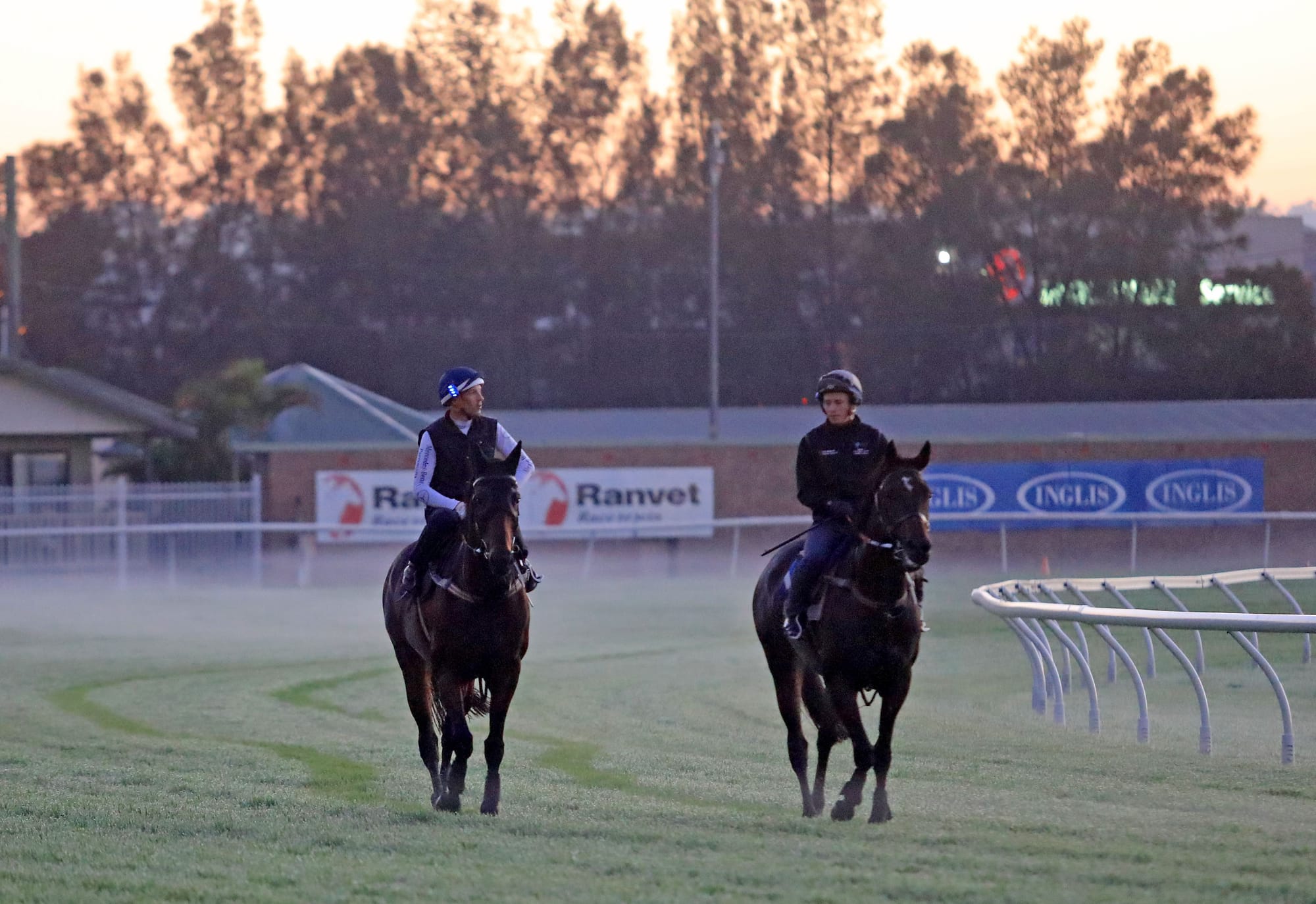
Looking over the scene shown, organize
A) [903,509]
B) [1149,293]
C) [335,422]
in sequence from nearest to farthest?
[903,509], [335,422], [1149,293]

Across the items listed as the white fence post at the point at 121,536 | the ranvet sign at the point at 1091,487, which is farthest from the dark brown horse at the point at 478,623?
the ranvet sign at the point at 1091,487

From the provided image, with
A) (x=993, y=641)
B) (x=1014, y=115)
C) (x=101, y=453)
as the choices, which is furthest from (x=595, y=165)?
(x=993, y=641)

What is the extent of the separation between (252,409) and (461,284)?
15.2 meters

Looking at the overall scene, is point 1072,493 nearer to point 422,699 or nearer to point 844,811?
point 422,699

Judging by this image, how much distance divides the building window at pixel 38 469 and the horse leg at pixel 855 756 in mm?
30305

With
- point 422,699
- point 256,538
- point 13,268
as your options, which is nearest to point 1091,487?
point 256,538

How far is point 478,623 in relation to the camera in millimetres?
8297

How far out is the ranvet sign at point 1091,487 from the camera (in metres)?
32.2

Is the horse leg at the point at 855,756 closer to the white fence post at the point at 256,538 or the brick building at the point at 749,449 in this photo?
the white fence post at the point at 256,538

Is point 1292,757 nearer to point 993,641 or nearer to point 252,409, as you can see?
point 993,641

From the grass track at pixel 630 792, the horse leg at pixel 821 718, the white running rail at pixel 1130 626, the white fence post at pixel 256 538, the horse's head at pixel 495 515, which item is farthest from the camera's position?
the white fence post at pixel 256 538

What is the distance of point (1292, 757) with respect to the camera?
32.1ft

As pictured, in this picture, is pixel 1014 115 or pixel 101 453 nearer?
pixel 101 453

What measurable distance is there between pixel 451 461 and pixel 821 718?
222 cm
